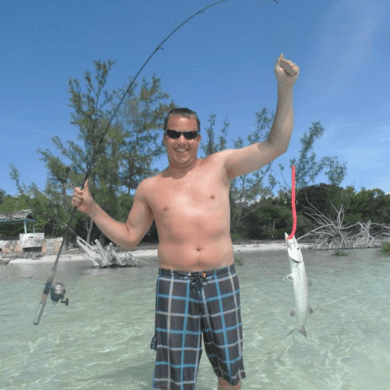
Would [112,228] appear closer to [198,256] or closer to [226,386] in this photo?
[198,256]

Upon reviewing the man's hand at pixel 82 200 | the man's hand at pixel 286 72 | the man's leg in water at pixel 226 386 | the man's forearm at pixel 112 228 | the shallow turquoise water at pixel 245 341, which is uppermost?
the man's hand at pixel 286 72

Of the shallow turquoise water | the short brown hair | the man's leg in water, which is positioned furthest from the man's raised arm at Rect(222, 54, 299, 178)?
the shallow turquoise water

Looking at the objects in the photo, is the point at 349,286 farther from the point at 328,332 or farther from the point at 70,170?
the point at 70,170

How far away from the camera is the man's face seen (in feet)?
8.13

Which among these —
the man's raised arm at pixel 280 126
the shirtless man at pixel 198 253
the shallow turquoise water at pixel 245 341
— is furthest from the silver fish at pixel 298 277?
the shallow turquoise water at pixel 245 341

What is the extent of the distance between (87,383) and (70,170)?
80.9 ft

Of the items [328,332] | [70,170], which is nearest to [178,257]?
[328,332]

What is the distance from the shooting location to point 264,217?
29750 millimetres

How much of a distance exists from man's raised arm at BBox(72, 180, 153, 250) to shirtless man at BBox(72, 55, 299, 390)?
158mm

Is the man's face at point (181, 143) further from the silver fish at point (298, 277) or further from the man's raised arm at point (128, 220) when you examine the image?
the silver fish at point (298, 277)

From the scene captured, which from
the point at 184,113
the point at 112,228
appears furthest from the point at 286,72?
the point at 112,228

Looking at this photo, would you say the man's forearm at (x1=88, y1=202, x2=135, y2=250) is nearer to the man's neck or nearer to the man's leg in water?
the man's neck

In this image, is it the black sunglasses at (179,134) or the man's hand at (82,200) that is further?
the man's hand at (82,200)

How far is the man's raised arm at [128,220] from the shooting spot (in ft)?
8.75
